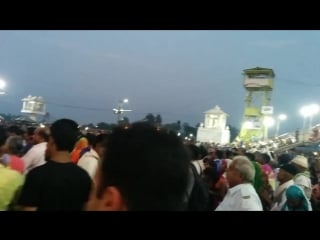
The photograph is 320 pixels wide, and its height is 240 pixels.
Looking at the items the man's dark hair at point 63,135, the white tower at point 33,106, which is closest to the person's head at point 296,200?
the man's dark hair at point 63,135

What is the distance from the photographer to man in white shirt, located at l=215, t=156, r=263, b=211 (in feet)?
11.6

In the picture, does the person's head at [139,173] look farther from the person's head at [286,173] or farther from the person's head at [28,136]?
the person's head at [28,136]

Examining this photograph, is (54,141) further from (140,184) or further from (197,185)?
(140,184)

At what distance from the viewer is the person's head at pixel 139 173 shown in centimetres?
119

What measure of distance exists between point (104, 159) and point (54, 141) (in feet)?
6.60

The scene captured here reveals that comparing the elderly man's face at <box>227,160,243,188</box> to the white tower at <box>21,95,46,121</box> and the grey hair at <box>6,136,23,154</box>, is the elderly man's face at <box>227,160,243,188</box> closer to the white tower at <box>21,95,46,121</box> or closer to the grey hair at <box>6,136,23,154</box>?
the grey hair at <box>6,136,23,154</box>

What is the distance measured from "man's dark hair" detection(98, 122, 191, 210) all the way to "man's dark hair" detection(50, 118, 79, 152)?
1906 millimetres

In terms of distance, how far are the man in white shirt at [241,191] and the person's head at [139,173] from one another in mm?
2366

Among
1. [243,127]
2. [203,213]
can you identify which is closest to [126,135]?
[203,213]

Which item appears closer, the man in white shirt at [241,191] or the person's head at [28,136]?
the man in white shirt at [241,191]

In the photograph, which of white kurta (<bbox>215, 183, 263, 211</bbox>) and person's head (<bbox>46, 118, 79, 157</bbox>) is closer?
person's head (<bbox>46, 118, 79, 157</bbox>)

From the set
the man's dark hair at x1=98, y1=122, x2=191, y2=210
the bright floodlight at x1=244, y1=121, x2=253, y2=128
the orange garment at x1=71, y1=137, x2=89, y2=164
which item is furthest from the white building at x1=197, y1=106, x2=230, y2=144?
the man's dark hair at x1=98, y1=122, x2=191, y2=210

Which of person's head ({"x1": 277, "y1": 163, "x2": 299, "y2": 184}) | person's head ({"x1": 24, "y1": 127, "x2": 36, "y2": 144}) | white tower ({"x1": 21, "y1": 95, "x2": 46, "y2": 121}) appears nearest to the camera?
person's head ({"x1": 277, "y1": 163, "x2": 299, "y2": 184})

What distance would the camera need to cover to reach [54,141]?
3137mm
